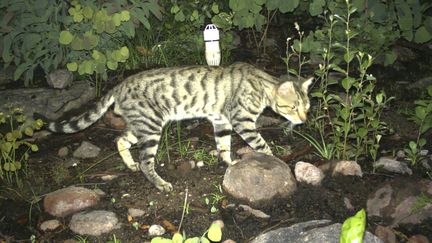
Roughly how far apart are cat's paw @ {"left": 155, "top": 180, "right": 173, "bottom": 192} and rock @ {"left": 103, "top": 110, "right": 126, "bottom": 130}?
1.52m

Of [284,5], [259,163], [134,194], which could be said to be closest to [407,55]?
[284,5]

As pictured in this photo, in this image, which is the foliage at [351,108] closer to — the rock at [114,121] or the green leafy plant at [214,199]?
the green leafy plant at [214,199]

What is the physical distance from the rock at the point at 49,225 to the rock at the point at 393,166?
2763 millimetres

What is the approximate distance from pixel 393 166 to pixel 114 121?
320cm

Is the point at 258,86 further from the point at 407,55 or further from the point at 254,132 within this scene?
the point at 407,55

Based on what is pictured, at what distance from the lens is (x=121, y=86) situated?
488 centimetres

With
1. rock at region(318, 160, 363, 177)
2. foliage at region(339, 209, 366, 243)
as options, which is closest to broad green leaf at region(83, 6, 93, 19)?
rock at region(318, 160, 363, 177)

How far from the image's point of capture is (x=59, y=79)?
20.8 feet

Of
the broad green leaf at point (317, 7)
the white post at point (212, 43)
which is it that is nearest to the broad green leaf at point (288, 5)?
the broad green leaf at point (317, 7)

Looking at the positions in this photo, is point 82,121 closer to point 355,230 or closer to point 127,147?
point 127,147

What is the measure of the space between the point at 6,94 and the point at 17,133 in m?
2.12

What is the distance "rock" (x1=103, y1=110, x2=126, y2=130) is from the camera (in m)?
5.62

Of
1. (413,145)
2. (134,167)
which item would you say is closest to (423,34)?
(413,145)

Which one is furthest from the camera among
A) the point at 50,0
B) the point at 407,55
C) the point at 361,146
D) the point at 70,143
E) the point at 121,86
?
the point at 407,55
